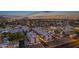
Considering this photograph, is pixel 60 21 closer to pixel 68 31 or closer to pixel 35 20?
pixel 68 31

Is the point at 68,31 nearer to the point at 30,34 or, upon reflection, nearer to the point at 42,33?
the point at 42,33
